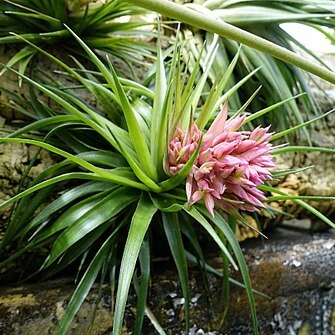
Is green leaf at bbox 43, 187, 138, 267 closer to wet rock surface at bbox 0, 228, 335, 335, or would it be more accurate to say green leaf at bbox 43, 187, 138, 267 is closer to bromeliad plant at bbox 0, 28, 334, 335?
bromeliad plant at bbox 0, 28, 334, 335

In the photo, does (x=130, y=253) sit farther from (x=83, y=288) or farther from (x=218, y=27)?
(x=218, y=27)

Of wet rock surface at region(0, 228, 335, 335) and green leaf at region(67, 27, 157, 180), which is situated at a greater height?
green leaf at region(67, 27, 157, 180)

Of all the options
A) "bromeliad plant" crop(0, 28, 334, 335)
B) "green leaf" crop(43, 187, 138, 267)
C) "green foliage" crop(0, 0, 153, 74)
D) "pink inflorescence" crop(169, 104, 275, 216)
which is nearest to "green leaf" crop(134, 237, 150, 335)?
"bromeliad plant" crop(0, 28, 334, 335)

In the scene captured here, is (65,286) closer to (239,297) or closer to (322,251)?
(239,297)

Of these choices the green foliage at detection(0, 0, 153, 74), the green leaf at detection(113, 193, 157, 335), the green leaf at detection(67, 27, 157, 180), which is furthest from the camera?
the green foliage at detection(0, 0, 153, 74)

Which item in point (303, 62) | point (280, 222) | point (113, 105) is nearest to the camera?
point (303, 62)

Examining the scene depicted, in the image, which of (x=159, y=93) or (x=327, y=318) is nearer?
(x=159, y=93)

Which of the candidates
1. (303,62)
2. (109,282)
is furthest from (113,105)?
(303,62)

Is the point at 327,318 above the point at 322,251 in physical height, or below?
below
